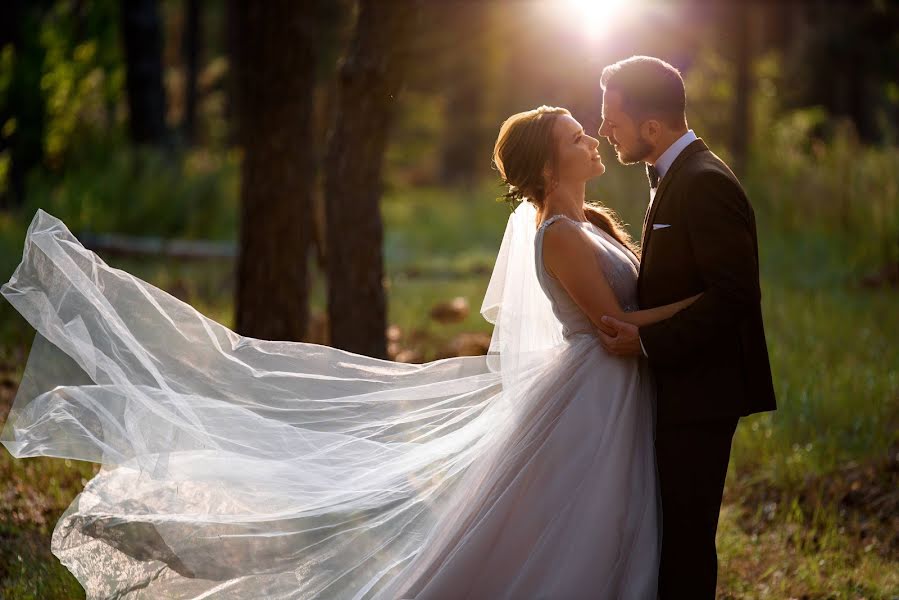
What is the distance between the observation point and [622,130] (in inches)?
155

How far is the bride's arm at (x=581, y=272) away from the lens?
401 cm

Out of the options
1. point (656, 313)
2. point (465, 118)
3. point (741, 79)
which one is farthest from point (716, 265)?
point (465, 118)

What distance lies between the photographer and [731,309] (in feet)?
12.1

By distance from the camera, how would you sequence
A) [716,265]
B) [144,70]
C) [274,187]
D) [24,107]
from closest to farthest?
[716,265], [274,187], [24,107], [144,70]

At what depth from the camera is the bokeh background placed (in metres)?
6.05

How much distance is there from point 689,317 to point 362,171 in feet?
11.7

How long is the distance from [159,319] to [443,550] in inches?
61.8

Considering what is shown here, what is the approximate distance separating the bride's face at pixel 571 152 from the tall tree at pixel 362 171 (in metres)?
2.79

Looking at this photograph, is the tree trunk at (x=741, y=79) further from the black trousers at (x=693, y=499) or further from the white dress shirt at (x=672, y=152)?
the black trousers at (x=693, y=499)

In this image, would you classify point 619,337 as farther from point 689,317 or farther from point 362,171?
point 362,171

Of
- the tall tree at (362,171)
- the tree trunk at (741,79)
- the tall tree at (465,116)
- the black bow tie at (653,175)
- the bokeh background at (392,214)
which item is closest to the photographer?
the black bow tie at (653,175)

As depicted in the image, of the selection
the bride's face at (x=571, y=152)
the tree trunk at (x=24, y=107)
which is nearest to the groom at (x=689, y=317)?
the bride's face at (x=571, y=152)

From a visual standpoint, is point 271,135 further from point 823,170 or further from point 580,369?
point 823,170

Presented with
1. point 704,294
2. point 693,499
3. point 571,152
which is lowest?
point 693,499
